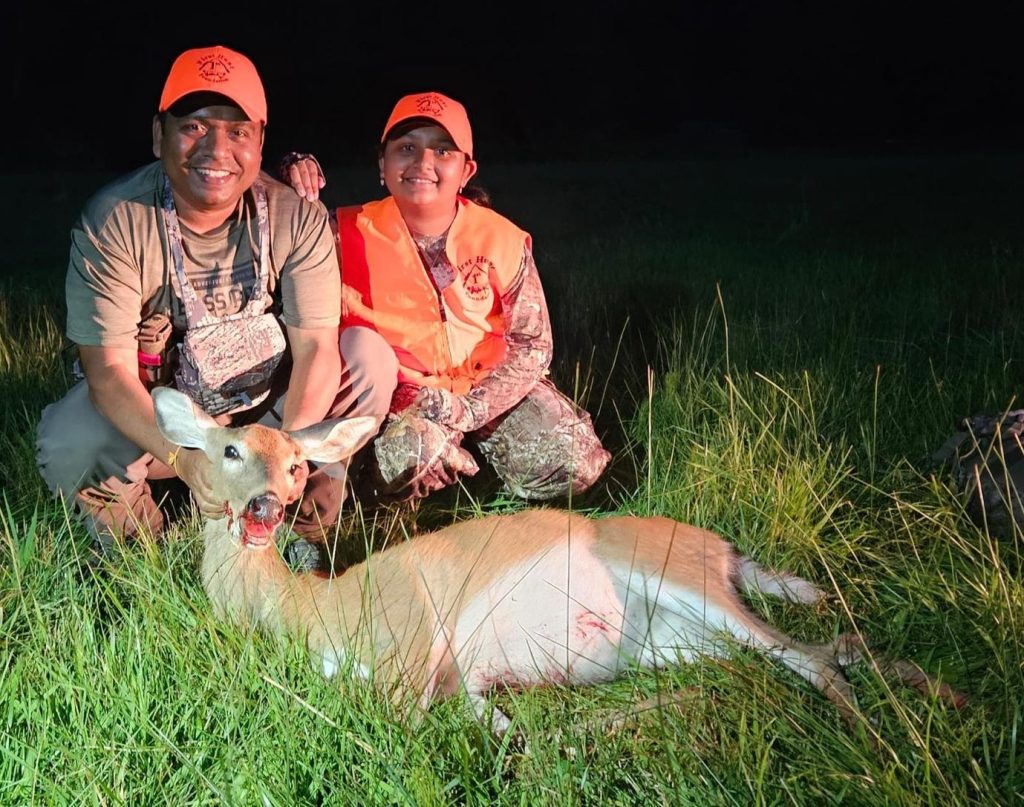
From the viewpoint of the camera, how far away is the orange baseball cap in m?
3.58

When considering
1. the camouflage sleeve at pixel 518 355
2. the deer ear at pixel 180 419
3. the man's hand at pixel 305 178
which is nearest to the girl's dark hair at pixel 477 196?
the camouflage sleeve at pixel 518 355

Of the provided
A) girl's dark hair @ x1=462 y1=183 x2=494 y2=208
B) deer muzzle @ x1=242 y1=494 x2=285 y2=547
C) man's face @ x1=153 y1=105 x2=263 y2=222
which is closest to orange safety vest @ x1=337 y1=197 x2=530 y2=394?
girl's dark hair @ x1=462 y1=183 x2=494 y2=208

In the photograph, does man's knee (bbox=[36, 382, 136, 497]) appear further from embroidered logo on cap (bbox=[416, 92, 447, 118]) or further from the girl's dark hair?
the girl's dark hair

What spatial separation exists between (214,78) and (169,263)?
66cm

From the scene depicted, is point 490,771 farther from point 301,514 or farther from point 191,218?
point 191,218

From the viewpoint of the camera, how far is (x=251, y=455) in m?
2.87

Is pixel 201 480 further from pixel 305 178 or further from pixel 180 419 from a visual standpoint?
pixel 305 178

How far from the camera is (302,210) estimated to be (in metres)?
3.97

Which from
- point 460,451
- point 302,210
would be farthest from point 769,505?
point 302,210

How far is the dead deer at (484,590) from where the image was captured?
2.77 meters

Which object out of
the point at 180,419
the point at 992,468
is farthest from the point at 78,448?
the point at 992,468

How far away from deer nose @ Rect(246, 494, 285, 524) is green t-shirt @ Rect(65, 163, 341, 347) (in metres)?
1.17

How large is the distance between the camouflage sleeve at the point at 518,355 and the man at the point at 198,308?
411 mm

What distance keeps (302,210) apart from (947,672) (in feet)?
8.80
